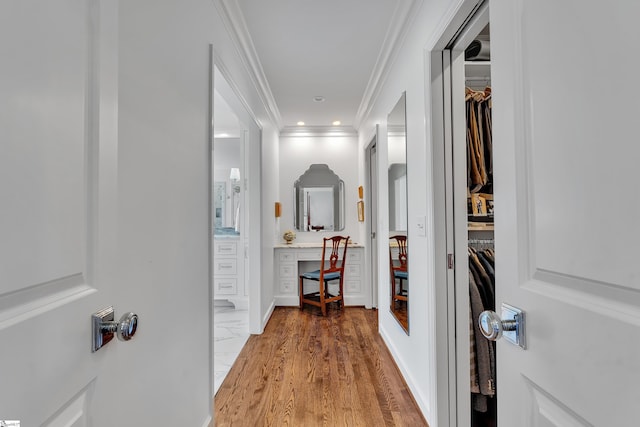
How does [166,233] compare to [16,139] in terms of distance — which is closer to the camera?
[16,139]

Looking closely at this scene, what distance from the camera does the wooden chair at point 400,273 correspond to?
2.42 m

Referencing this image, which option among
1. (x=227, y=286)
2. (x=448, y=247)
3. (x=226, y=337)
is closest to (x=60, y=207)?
(x=448, y=247)

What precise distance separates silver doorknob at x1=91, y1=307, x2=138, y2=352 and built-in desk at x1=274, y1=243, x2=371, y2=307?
142 inches

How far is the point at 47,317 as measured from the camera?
51 centimetres

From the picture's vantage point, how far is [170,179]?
133 centimetres

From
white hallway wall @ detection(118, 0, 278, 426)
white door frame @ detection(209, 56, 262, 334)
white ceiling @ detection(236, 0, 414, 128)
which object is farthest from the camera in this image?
white door frame @ detection(209, 56, 262, 334)

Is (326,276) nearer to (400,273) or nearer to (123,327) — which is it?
(400,273)

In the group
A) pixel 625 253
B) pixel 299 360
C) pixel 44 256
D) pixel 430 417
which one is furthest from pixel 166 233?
pixel 299 360

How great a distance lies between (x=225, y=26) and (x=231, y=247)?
287 cm

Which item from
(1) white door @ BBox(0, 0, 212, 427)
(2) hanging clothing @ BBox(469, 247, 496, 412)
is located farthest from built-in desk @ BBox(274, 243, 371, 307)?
(1) white door @ BBox(0, 0, 212, 427)

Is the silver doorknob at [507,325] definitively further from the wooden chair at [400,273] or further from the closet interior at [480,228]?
the wooden chair at [400,273]

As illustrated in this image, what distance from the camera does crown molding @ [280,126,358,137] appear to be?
15.6ft

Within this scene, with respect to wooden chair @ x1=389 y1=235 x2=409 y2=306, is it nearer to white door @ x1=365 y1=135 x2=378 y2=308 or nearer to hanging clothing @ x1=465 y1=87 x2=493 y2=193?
hanging clothing @ x1=465 y1=87 x2=493 y2=193

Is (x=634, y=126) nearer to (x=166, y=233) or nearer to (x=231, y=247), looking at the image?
(x=166, y=233)
